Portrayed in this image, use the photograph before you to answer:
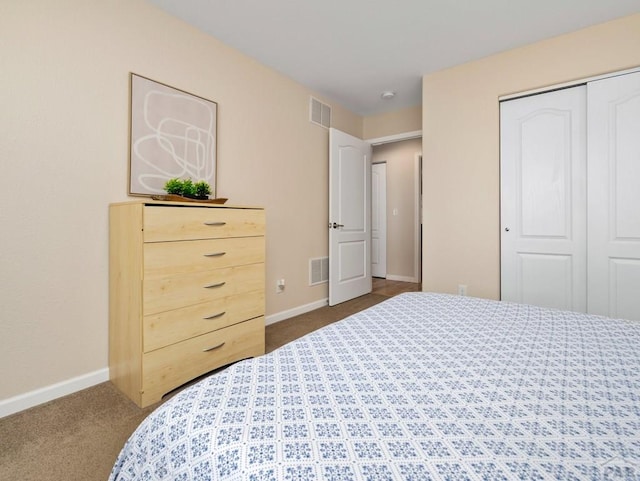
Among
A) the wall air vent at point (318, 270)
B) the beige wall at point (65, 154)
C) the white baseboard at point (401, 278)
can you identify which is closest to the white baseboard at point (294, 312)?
the wall air vent at point (318, 270)

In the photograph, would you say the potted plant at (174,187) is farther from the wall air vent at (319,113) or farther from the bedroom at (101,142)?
the wall air vent at (319,113)

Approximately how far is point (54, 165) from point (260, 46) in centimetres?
183

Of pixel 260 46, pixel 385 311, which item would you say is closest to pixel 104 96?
pixel 260 46

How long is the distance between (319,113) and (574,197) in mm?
2587

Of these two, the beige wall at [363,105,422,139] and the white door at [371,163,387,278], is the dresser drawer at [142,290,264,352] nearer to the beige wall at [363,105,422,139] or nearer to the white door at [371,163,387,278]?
the beige wall at [363,105,422,139]

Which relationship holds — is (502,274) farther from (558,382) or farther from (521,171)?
(558,382)

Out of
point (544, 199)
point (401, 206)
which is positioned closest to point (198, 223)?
point (544, 199)

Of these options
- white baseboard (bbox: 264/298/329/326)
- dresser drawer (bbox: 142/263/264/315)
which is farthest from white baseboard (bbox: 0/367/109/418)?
white baseboard (bbox: 264/298/329/326)

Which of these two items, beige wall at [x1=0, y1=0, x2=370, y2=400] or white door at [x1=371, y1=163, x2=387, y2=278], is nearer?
beige wall at [x1=0, y1=0, x2=370, y2=400]

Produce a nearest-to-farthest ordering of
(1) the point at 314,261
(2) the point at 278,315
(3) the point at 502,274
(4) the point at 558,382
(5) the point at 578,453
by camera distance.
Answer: (5) the point at 578,453 → (4) the point at 558,382 → (3) the point at 502,274 → (2) the point at 278,315 → (1) the point at 314,261

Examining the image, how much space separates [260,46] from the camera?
2.72 meters

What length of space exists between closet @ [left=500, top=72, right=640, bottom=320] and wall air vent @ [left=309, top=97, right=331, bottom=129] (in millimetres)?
1830

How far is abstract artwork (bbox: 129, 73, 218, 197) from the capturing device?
2.11m

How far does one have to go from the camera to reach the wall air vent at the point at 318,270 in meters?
3.61
